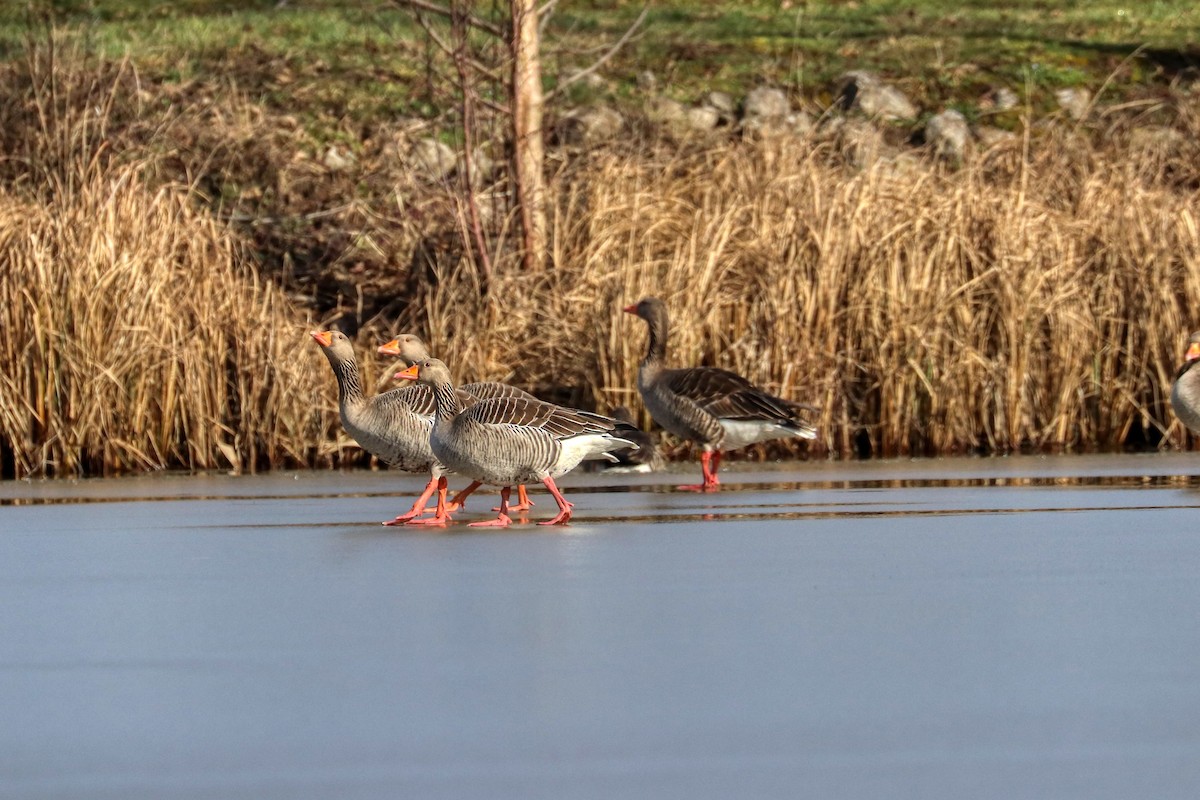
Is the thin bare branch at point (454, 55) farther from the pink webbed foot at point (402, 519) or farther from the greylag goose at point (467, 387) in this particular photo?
the pink webbed foot at point (402, 519)

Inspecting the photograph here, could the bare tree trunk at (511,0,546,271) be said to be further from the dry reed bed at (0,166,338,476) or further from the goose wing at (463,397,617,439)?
the goose wing at (463,397,617,439)

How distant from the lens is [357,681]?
5.18 m

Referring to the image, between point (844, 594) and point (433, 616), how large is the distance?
1454 millimetres

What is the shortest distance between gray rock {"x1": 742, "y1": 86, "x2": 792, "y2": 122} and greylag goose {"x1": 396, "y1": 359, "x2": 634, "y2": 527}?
18.6 meters

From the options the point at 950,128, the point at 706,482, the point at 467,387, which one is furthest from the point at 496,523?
the point at 950,128

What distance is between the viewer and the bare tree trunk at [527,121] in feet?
53.5

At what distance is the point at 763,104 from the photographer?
28438 mm

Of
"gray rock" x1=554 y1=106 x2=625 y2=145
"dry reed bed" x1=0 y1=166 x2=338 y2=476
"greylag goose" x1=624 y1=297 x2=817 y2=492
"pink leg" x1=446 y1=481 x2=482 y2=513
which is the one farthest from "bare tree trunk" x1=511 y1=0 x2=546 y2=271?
"pink leg" x1=446 y1=481 x2=482 y2=513

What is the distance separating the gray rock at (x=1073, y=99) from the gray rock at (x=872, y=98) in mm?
2547

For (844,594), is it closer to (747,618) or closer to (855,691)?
(747,618)

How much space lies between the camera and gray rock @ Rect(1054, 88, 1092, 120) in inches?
1173

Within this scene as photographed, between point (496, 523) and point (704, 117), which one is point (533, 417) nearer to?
point (496, 523)

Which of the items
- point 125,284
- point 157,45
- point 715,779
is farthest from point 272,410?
point 157,45

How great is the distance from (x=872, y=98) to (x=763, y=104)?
1.67 metres
